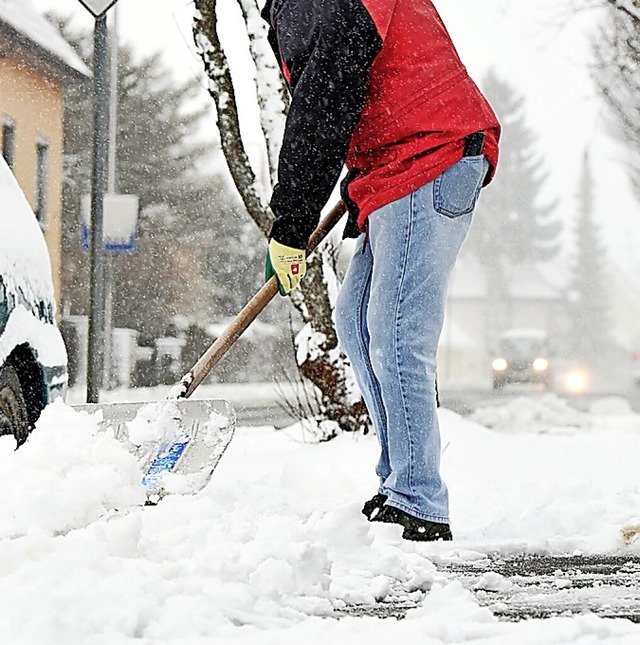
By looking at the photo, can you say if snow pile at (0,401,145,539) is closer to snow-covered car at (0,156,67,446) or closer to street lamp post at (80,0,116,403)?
snow-covered car at (0,156,67,446)

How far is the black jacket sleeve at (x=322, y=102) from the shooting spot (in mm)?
3117

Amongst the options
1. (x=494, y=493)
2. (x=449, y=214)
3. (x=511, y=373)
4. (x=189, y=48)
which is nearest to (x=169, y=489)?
(x=449, y=214)

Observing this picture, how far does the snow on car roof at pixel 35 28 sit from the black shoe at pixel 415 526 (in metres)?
15.5

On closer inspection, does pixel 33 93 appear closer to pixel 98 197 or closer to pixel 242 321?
pixel 98 197

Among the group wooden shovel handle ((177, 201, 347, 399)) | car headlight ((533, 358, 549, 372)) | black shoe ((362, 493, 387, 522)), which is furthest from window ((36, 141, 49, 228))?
car headlight ((533, 358, 549, 372))

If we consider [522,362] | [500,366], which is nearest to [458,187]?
[500,366]

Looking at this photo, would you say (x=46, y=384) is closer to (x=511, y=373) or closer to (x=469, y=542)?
(x=469, y=542)

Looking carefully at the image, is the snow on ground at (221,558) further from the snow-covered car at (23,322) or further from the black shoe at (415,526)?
the snow-covered car at (23,322)

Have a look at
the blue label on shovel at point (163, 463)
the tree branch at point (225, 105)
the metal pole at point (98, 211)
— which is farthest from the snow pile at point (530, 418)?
the blue label on shovel at point (163, 463)

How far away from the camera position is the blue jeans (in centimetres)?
320

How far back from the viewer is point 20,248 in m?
3.23

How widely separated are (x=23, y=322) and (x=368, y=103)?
46.3 inches

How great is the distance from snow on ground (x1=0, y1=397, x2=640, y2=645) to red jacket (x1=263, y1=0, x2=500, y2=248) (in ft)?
3.08

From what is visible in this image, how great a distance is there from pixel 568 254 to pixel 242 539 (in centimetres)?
7976
